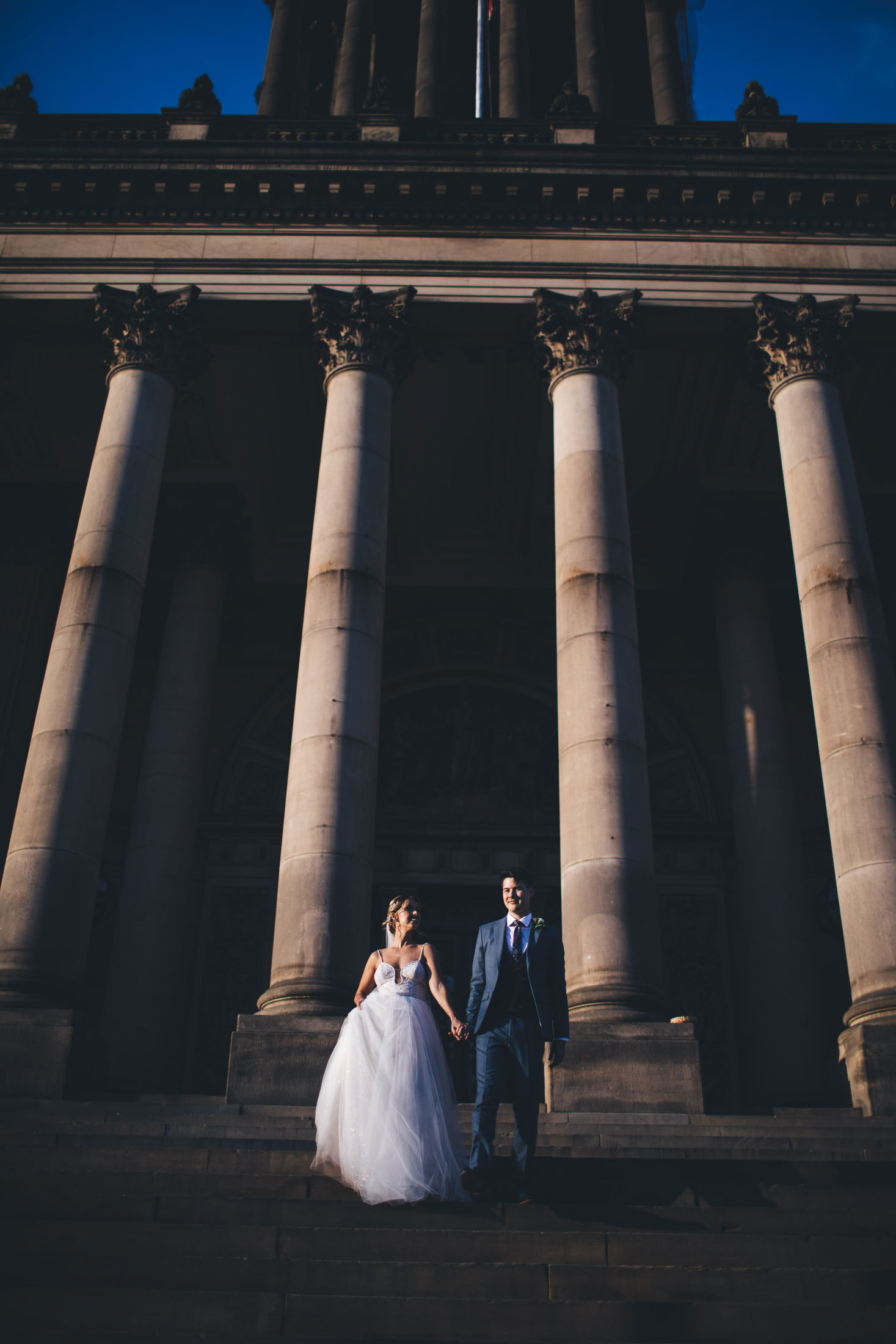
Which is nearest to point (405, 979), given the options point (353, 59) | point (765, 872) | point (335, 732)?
point (335, 732)

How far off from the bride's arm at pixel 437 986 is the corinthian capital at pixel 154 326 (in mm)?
13644

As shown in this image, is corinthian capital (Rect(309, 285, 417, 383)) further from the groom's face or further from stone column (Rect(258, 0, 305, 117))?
the groom's face

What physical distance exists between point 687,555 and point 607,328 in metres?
7.86

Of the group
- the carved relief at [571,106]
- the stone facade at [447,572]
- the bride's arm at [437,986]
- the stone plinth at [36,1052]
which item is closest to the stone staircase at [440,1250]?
the bride's arm at [437,986]

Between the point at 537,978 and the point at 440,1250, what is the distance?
87.1 inches

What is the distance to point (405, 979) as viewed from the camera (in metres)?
10.0

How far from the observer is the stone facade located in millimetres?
15703

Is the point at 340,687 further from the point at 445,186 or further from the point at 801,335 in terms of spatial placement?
the point at 801,335

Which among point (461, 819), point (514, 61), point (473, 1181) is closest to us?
point (473, 1181)

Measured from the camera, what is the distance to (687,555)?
26812 millimetres

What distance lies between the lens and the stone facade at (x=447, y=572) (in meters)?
15.7

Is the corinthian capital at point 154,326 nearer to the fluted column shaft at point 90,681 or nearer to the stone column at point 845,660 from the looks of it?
the fluted column shaft at point 90,681

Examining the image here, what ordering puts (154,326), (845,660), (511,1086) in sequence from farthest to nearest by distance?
(154,326) → (845,660) → (511,1086)

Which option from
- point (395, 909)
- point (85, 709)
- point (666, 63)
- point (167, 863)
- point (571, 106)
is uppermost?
point (666, 63)
